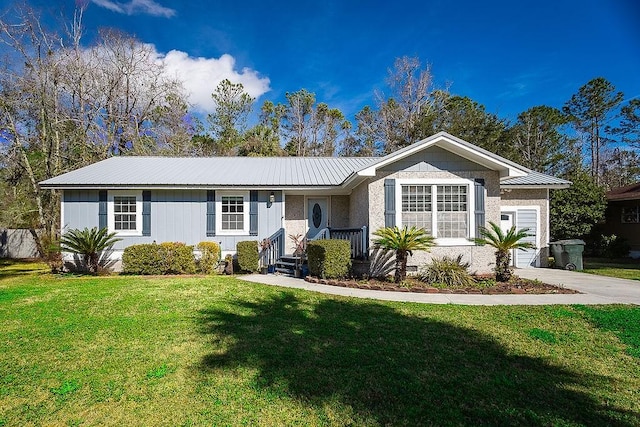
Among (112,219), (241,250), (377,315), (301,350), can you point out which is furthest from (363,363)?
(112,219)

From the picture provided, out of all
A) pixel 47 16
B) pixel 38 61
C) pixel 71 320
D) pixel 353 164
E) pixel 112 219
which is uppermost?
pixel 47 16

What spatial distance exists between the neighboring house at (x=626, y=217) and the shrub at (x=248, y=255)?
58.7ft

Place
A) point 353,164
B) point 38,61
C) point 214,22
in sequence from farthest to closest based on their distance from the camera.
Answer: point 38,61
point 353,164
point 214,22

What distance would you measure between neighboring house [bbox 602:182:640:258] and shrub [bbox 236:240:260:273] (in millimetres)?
17895

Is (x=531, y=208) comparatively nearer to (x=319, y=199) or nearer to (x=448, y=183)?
(x=448, y=183)

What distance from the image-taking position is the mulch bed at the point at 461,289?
25.8 feet

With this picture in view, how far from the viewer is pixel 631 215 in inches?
667

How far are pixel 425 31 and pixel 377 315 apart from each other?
493 inches

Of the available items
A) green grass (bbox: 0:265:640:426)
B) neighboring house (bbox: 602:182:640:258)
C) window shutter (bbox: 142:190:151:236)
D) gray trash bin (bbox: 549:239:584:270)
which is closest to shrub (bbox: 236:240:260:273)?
window shutter (bbox: 142:190:151:236)

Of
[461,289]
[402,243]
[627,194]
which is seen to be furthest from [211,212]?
[627,194]

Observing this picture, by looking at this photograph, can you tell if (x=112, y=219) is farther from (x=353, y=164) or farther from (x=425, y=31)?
(x=425, y=31)

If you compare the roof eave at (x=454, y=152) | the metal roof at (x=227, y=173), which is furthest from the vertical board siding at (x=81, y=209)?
the roof eave at (x=454, y=152)

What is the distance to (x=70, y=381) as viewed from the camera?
3.53 m

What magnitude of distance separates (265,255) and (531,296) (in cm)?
767
